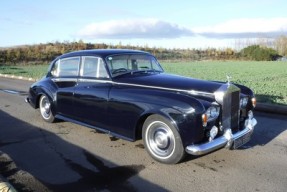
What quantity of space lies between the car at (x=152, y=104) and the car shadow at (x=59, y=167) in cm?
59

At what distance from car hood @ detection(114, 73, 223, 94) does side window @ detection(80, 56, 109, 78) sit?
393 mm

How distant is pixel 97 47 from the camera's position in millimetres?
60375

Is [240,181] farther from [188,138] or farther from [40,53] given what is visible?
[40,53]

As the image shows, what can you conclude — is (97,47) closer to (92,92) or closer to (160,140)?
(92,92)

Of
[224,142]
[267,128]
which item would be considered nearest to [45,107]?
[224,142]

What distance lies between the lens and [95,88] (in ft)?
20.3

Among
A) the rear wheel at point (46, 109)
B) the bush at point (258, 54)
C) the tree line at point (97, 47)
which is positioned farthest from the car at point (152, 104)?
the bush at point (258, 54)

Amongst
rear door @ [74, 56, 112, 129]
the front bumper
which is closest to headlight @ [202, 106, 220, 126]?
the front bumper

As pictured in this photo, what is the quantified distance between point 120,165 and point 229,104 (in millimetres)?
1854

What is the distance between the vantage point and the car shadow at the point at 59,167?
14.3ft

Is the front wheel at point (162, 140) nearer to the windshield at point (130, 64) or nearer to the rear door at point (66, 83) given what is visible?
the windshield at point (130, 64)

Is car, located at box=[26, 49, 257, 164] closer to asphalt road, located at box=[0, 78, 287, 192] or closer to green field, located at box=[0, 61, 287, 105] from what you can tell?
asphalt road, located at box=[0, 78, 287, 192]

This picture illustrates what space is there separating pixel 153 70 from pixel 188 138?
2135 mm

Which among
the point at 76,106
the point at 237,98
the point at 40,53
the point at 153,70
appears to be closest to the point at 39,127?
the point at 76,106
